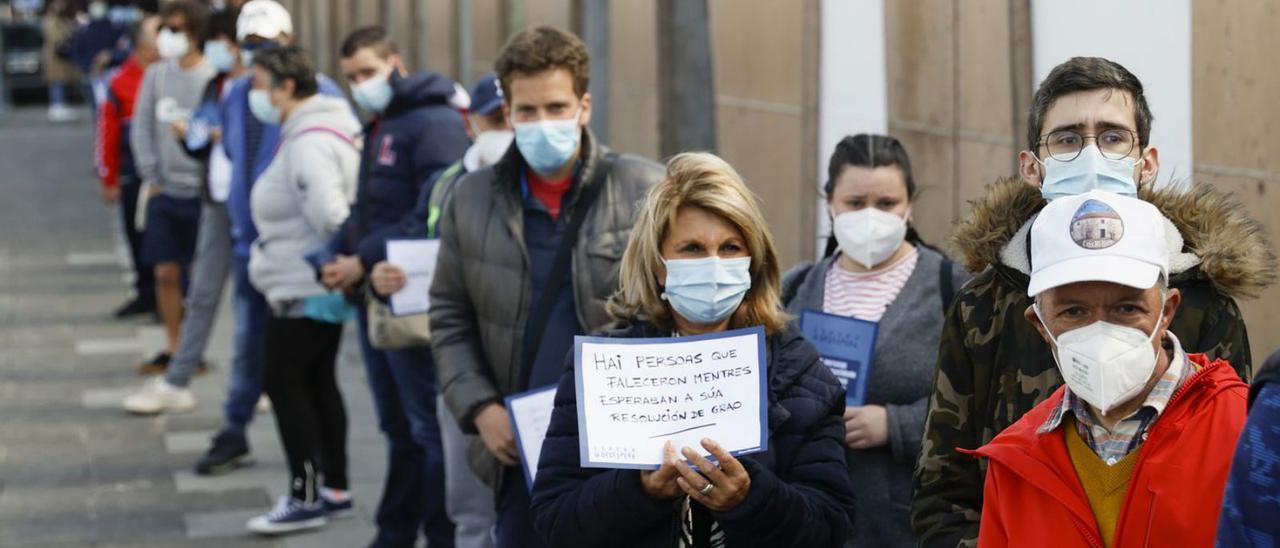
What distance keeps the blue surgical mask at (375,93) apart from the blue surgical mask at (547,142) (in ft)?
7.74

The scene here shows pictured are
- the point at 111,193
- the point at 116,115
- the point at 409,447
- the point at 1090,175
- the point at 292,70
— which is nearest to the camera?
the point at 1090,175

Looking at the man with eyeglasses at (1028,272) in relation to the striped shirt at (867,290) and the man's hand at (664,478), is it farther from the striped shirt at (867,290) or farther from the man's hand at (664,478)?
the striped shirt at (867,290)

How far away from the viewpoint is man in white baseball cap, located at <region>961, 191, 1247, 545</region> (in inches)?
103

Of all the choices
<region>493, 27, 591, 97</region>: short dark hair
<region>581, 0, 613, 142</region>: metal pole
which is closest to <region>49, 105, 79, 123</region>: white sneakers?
<region>581, 0, 613, 142</region>: metal pole

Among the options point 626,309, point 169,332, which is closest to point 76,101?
point 169,332

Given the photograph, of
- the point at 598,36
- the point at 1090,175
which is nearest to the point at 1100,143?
the point at 1090,175

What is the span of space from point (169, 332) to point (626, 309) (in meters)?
8.30

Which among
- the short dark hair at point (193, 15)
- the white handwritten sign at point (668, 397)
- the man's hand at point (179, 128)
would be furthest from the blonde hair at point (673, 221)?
the short dark hair at point (193, 15)

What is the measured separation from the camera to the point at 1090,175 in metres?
3.38

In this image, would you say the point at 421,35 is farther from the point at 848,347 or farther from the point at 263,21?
the point at 848,347

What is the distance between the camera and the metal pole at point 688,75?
695 cm

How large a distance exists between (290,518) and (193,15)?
3869 mm

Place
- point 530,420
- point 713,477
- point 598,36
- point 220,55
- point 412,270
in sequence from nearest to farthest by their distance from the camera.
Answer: point 713,477, point 530,420, point 412,270, point 598,36, point 220,55

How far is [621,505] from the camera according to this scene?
3631 mm
